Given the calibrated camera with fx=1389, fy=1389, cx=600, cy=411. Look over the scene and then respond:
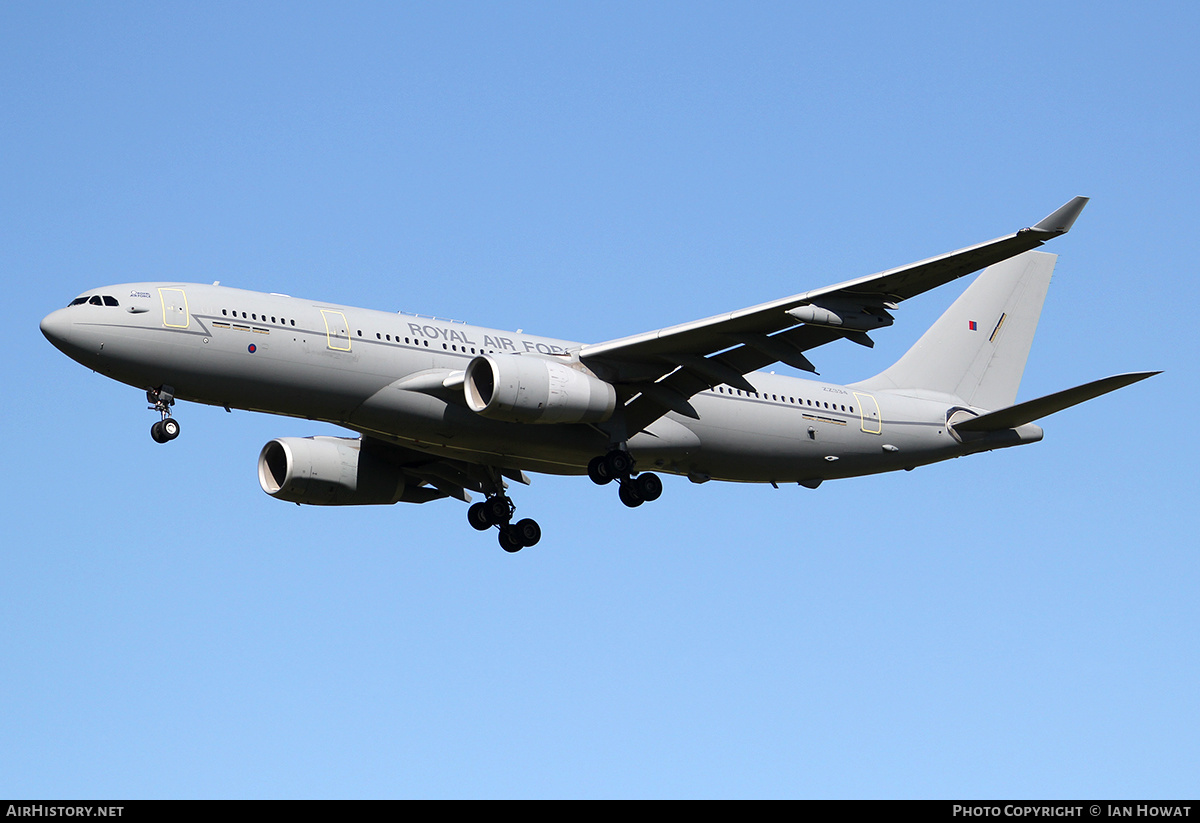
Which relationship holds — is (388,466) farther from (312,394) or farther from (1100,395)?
(1100,395)

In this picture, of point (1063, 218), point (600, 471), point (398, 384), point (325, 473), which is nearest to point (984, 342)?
point (600, 471)

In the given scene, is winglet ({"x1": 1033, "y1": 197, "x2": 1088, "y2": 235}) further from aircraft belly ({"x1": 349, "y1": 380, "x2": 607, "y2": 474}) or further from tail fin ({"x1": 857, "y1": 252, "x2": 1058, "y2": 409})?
tail fin ({"x1": 857, "y1": 252, "x2": 1058, "y2": 409})

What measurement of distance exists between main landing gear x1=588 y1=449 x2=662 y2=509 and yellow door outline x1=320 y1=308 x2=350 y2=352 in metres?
6.84

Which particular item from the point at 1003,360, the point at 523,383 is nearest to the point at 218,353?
the point at 523,383

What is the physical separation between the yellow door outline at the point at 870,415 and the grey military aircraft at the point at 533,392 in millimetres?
53

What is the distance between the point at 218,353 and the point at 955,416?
67.0ft

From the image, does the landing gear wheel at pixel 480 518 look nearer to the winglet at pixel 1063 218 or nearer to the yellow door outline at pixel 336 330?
the yellow door outline at pixel 336 330

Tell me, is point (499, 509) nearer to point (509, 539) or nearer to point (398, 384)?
point (509, 539)

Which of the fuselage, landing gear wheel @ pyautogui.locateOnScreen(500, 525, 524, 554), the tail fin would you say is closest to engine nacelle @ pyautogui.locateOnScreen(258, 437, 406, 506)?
landing gear wheel @ pyautogui.locateOnScreen(500, 525, 524, 554)

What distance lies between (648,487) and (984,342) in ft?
43.2

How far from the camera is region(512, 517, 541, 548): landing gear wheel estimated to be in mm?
38531
